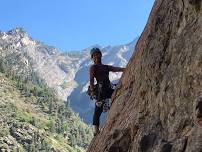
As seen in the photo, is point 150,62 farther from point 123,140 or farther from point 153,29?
point 123,140

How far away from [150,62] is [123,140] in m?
2.93

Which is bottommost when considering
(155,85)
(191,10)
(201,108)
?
(201,108)

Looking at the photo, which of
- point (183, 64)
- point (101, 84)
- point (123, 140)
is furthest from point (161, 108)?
point (101, 84)

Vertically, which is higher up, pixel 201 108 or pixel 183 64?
pixel 183 64

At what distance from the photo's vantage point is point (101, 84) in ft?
64.6

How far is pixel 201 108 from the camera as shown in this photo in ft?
35.2

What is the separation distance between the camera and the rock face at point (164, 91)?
12.3 meters

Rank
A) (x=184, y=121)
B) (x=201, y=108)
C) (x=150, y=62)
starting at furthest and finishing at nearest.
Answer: (x=150, y=62) → (x=184, y=121) → (x=201, y=108)

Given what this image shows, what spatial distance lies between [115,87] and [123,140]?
14.7ft

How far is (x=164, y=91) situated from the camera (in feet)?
47.0

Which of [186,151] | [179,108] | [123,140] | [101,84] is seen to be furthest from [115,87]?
[186,151]

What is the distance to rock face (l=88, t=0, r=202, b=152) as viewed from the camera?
12320 millimetres

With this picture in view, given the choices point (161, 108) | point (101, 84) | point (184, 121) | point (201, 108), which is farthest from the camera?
point (101, 84)

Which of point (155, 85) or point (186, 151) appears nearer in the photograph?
point (186, 151)
